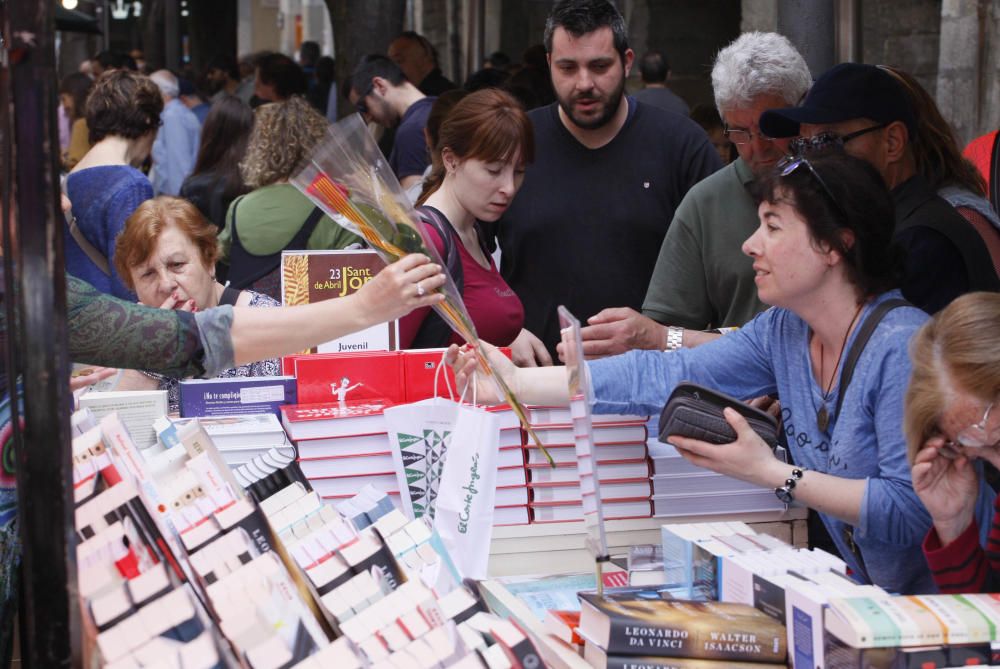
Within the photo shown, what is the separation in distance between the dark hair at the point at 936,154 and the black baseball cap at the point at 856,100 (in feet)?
0.12

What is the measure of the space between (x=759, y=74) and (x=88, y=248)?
9.12 feet

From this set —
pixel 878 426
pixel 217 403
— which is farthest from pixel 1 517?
pixel 878 426

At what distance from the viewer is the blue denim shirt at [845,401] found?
7.84ft

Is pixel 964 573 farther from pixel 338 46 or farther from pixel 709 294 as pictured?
pixel 338 46

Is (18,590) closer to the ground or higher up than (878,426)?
closer to the ground

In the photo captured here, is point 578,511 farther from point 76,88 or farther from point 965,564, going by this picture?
point 76,88

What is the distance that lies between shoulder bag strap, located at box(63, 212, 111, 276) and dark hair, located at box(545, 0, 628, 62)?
2.03 metres

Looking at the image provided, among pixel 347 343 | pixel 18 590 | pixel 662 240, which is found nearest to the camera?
pixel 18 590

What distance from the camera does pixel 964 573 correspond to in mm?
2195

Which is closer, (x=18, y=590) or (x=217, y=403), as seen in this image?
(x=18, y=590)

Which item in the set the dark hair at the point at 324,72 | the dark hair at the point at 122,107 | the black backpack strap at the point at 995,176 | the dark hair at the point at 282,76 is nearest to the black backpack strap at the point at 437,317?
the black backpack strap at the point at 995,176

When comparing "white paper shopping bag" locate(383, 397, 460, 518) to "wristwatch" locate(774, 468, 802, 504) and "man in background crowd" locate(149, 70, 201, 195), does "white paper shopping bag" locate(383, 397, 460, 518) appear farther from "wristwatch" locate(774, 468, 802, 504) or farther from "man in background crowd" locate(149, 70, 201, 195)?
"man in background crowd" locate(149, 70, 201, 195)

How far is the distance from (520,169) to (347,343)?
30.3 inches

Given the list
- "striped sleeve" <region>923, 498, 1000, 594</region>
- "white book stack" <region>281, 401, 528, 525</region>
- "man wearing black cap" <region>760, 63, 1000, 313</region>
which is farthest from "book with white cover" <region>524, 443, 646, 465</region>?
"striped sleeve" <region>923, 498, 1000, 594</region>
